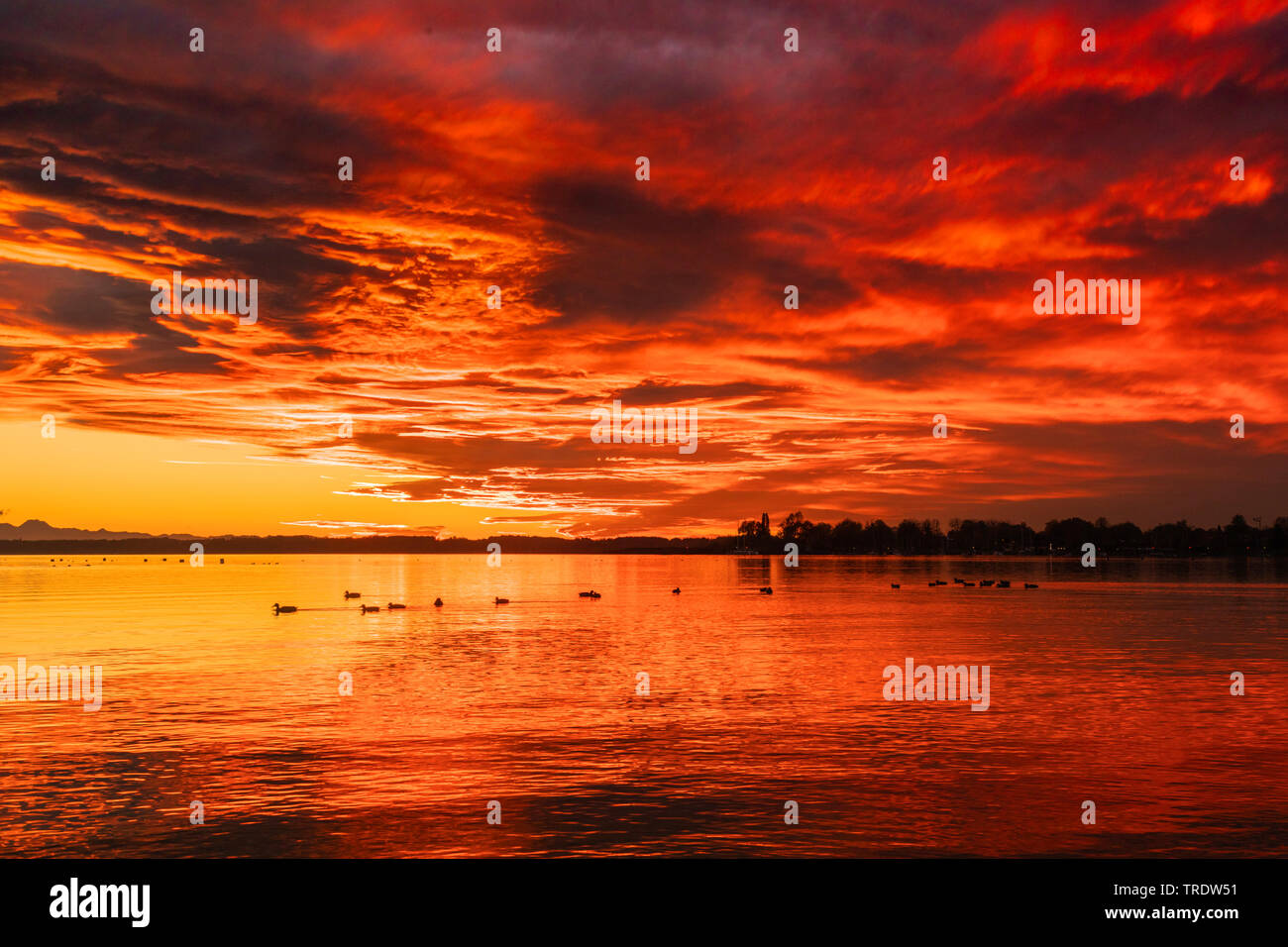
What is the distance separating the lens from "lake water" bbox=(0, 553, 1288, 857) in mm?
21719

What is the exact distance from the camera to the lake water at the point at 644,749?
71.3 feet

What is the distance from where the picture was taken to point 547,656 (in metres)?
57.7

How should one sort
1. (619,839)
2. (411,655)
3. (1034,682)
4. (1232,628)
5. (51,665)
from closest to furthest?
1. (619,839)
2. (1034,682)
3. (51,665)
4. (411,655)
5. (1232,628)

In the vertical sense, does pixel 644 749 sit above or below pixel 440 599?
above

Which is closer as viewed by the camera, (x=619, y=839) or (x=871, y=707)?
(x=619, y=839)

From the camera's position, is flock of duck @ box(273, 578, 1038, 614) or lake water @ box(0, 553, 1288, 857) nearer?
lake water @ box(0, 553, 1288, 857)

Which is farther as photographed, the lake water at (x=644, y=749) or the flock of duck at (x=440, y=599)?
the flock of duck at (x=440, y=599)

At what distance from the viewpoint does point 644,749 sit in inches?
1219

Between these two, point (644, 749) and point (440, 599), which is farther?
point (440, 599)

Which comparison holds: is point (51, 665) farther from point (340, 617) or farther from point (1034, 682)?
point (1034, 682)

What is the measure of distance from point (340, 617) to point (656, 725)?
67143 millimetres

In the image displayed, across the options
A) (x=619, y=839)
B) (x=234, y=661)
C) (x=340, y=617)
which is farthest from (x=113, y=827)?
(x=340, y=617)
